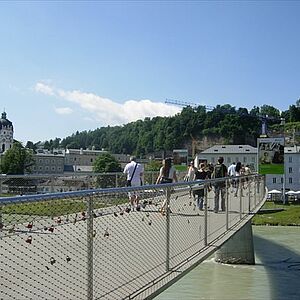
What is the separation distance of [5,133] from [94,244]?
420ft

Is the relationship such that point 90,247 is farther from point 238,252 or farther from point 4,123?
point 4,123

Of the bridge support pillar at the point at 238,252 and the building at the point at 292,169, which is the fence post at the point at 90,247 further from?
the building at the point at 292,169

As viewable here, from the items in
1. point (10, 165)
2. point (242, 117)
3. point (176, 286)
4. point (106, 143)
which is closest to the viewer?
point (176, 286)

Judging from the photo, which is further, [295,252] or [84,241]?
[295,252]

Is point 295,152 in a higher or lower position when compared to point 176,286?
higher

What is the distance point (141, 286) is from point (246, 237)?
18.2m

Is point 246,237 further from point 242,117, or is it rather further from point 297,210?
point 242,117

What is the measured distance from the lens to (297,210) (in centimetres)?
6144

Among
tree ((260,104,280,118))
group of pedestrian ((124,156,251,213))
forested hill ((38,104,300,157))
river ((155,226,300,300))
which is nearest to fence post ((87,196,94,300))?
group of pedestrian ((124,156,251,213))

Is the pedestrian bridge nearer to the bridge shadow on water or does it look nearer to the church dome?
the bridge shadow on water

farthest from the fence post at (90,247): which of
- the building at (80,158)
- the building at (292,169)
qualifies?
the building at (80,158)

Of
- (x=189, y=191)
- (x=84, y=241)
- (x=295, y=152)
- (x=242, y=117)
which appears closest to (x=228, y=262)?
(x=189, y=191)

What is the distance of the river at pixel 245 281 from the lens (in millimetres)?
16906

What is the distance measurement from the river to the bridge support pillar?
36 centimetres
